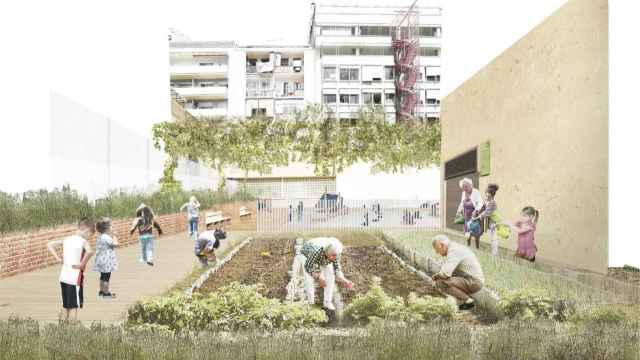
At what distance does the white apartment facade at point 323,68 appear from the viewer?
6506cm

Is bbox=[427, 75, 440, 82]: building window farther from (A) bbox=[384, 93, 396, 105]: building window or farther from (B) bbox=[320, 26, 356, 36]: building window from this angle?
(B) bbox=[320, 26, 356, 36]: building window

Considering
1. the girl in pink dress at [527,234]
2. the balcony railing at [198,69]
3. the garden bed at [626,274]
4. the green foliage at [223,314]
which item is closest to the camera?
the green foliage at [223,314]

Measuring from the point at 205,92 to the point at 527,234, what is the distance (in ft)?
183

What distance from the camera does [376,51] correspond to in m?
66.2

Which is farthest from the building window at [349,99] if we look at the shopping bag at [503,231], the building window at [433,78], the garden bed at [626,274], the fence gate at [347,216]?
the garden bed at [626,274]

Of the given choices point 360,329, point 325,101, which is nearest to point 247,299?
point 360,329

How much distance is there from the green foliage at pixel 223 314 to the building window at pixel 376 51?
59269mm

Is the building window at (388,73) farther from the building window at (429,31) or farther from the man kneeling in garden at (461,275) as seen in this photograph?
the man kneeling in garden at (461,275)

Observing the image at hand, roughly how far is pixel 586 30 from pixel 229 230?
76.0ft

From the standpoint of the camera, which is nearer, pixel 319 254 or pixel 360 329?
pixel 360 329

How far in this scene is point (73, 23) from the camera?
62.3 ft

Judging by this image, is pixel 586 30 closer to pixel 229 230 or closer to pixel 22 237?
pixel 22 237

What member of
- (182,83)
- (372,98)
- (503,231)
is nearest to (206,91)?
(182,83)

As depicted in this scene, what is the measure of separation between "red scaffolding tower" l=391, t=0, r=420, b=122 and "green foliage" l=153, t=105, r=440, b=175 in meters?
20.1
